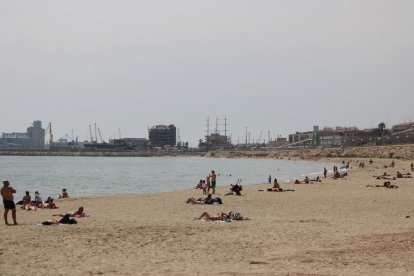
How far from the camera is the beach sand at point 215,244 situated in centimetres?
1054

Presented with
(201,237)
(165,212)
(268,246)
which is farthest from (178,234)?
(165,212)

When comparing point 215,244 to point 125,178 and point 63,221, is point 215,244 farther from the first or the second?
point 125,178

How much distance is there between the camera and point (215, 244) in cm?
1341

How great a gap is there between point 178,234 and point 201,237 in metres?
0.80

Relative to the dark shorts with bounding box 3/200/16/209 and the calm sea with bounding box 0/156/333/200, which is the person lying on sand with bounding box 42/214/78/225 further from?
the calm sea with bounding box 0/156/333/200

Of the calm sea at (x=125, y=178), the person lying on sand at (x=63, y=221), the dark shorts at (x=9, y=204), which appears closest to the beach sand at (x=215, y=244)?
the person lying on sand at (x=63, y=221)

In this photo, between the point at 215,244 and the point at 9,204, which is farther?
the point at 9,204

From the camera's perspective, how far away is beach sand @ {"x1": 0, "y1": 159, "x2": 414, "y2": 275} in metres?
10.5

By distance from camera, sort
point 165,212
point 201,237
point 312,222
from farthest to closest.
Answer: point 165,212, point 312,222, point 201,237

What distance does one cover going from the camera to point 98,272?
1031cm

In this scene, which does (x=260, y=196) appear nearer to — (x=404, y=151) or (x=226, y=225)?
(x=226, y=225)

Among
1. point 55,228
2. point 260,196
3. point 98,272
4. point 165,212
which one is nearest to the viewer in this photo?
point 98,272

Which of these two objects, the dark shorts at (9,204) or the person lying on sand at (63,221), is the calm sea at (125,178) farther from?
the person lying on sand at (63,221)

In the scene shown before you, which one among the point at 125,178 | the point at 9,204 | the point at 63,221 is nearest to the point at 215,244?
the point at 63,221
